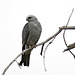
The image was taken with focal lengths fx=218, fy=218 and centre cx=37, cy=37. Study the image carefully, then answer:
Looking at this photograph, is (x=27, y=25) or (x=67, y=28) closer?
(x=67, y=28)

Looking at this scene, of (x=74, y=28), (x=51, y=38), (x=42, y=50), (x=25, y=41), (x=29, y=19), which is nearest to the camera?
(x=74, y=28)

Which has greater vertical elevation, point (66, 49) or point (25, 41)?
point (66, 49)

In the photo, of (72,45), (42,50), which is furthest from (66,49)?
(42,50)

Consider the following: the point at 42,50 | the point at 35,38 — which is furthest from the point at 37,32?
the point at 42,50

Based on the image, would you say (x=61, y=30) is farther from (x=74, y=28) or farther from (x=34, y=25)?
(x=34, y=25)

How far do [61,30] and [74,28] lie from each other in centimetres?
11

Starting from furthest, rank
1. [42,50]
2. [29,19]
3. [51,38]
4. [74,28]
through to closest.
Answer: [29,19], [42,50], [51,38], [74,28]

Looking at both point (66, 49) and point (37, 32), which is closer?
point (66, 49)

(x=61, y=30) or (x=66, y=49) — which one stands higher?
(x=61, y=30)

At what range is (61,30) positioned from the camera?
1483mm

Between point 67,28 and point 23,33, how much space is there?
180 inches

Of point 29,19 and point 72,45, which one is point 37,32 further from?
point 72,45

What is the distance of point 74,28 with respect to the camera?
1.41 meters

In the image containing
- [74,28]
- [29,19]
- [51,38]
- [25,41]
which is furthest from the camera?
[29,19]
